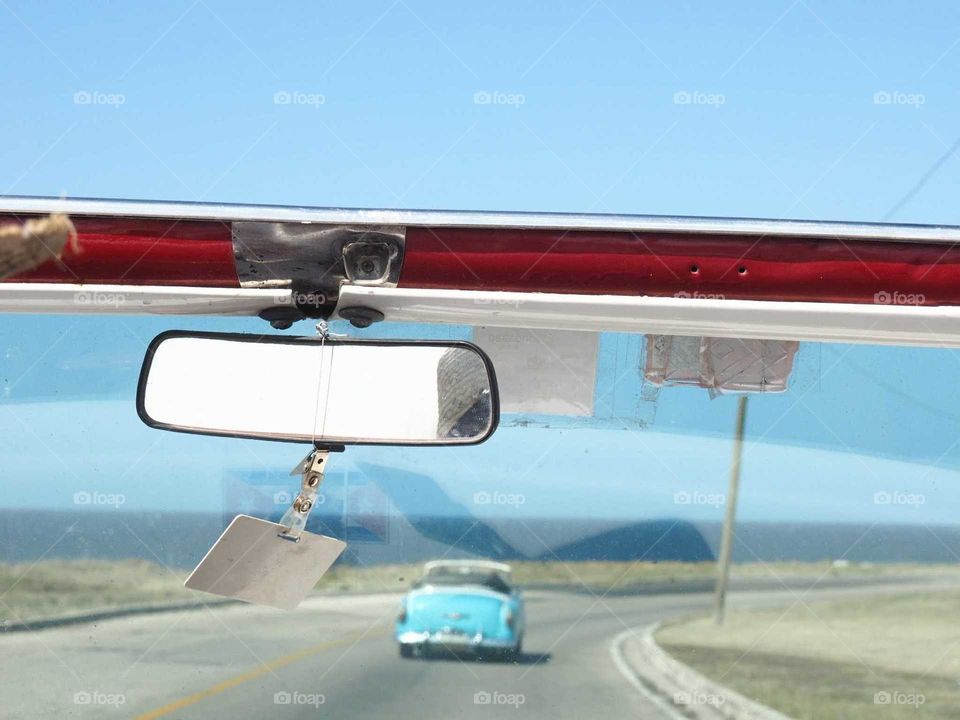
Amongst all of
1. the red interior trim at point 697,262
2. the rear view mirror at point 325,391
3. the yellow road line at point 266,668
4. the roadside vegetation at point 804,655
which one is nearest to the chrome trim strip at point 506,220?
the red interior trim at point 697,262

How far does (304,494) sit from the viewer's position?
2781 millimetres

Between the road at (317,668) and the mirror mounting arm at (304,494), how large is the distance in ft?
0.87

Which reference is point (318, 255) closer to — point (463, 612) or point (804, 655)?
point (463, 612)

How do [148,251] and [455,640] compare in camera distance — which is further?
[455,640]

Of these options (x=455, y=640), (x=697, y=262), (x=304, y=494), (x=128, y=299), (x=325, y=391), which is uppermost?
(x=697, y=262)

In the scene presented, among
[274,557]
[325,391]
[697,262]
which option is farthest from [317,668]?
[697,262]

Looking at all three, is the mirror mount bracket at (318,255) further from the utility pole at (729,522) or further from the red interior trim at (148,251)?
the utility pole at (729,522)

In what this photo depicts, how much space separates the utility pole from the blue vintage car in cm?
57

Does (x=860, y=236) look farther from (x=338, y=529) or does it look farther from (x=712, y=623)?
(x=338, y=529)

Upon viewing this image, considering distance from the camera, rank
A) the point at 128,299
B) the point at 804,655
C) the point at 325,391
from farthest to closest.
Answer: the point at 804,655 < the point at 128,299 < the point at 325,391

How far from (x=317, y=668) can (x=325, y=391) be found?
2.61 ft

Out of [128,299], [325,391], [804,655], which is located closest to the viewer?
[325,391]

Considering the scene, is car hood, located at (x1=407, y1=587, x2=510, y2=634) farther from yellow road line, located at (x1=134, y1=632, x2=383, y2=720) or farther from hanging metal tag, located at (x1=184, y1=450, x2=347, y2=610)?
hanging metal tag, located at (x1=184, y1=450, x2=347, y2=610)

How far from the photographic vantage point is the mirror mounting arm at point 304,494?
2748 mm
